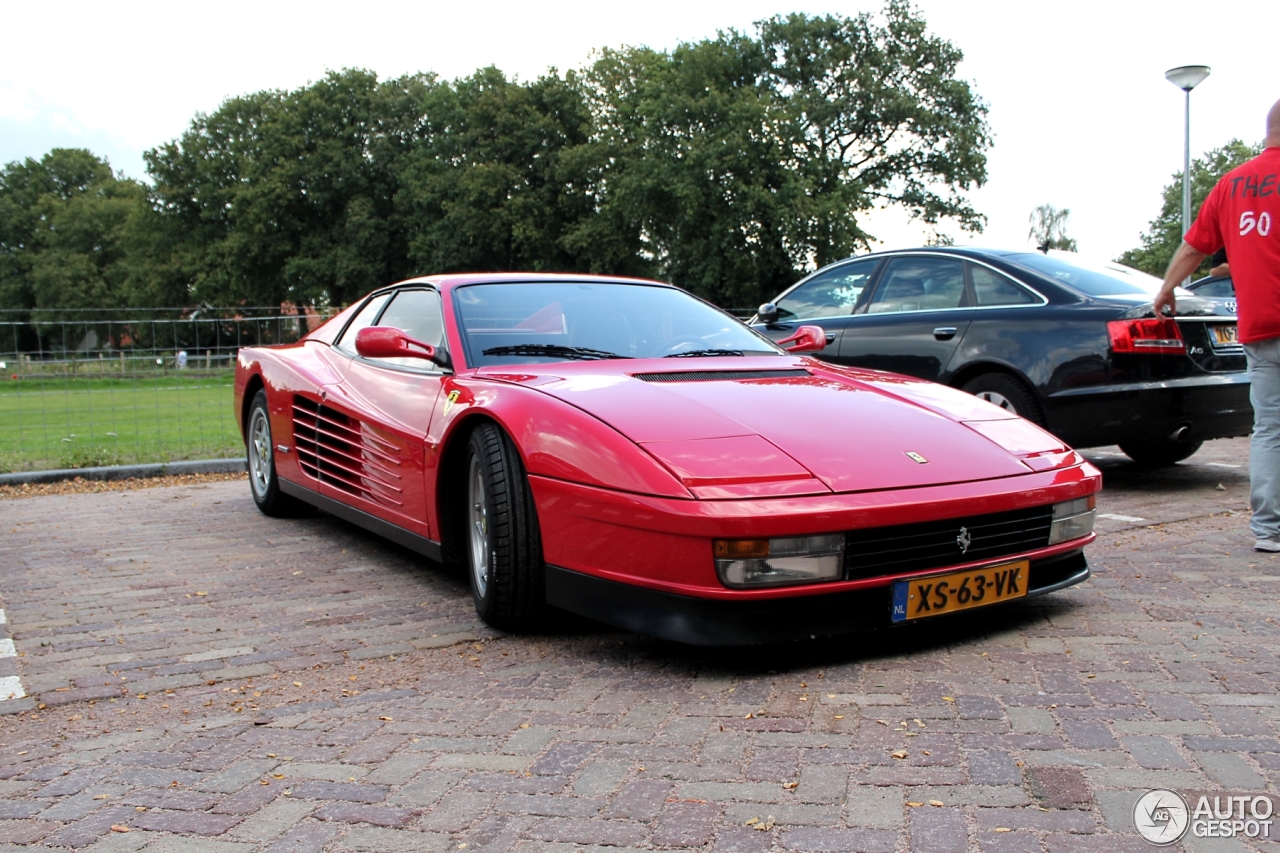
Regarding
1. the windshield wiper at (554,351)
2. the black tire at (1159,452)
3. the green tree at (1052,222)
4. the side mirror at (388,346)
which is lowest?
the black tire at (1159,452)

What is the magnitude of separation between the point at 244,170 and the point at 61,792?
161 feet

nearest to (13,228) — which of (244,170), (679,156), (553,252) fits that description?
(244,170)

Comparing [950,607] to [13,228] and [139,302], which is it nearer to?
[139,302]

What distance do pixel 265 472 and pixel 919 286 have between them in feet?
13.5

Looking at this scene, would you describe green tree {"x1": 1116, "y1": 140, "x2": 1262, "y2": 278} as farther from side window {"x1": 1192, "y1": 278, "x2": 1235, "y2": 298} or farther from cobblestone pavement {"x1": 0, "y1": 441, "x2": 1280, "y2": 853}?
cobblestone pavement {"x1": 0, "y1": 441, "x2": 1280, "y2": 853}

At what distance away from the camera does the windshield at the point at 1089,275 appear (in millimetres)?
6102

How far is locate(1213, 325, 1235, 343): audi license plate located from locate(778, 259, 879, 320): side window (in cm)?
214

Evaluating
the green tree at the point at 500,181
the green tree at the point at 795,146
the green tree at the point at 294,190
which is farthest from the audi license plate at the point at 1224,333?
the green tree at the point at 294,190

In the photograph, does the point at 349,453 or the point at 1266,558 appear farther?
the point at 349,453

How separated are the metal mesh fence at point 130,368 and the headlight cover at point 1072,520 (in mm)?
7037

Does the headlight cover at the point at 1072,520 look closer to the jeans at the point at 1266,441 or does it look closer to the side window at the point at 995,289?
the jeans at the point at 1266,441

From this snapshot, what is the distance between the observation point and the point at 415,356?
13.6 ft

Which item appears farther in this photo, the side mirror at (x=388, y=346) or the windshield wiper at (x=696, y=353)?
the windshield wiper at (x=696, y=353)

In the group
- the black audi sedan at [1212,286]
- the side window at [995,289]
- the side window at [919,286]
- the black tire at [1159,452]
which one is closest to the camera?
the side window at [995,289]
